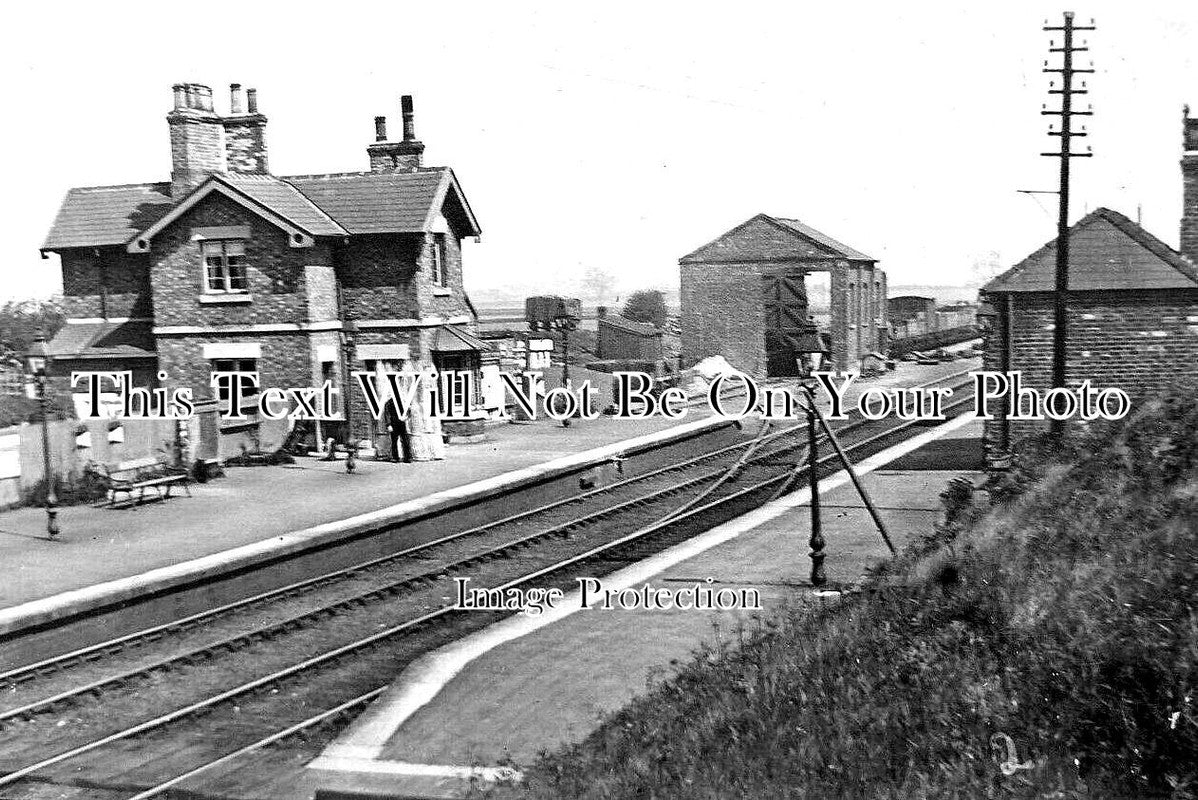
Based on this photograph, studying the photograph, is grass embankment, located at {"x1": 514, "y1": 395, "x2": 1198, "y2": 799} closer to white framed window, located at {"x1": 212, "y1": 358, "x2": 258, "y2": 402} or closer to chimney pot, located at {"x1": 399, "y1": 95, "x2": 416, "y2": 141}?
white framed window, located at {"x1": 212, "y1": 358, "x2": 258, "y2": 402}

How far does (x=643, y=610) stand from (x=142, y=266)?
1577cm

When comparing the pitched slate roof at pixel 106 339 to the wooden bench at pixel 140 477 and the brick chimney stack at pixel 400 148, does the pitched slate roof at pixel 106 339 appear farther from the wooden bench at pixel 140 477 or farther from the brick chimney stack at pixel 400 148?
the brick chimney stack at pixel 400 148

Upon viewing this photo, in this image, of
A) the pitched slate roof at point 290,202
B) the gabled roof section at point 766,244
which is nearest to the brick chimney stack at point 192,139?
the pitched slate roof at point 290,202

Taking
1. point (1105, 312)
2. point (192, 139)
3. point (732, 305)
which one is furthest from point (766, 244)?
point (192, 139)

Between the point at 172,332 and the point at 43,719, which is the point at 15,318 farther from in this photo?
the point at 43,719

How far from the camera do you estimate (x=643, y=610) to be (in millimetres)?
12539

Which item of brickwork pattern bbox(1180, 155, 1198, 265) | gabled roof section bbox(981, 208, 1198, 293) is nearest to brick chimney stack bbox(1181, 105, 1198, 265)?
brickwork pattern bbox(1180, 155, 1198, 265)

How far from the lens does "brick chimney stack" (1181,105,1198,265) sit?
66.6ft

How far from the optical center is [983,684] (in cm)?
715

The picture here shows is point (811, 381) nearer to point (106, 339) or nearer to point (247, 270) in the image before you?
point (247, 270)

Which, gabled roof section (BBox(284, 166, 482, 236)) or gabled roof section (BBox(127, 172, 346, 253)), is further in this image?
gabled roof section (BBox(284, 166, 482, 236))

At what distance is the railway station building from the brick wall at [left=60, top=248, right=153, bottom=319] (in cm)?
1186

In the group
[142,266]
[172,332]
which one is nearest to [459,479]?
[172,332]

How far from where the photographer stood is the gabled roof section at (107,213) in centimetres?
2266
